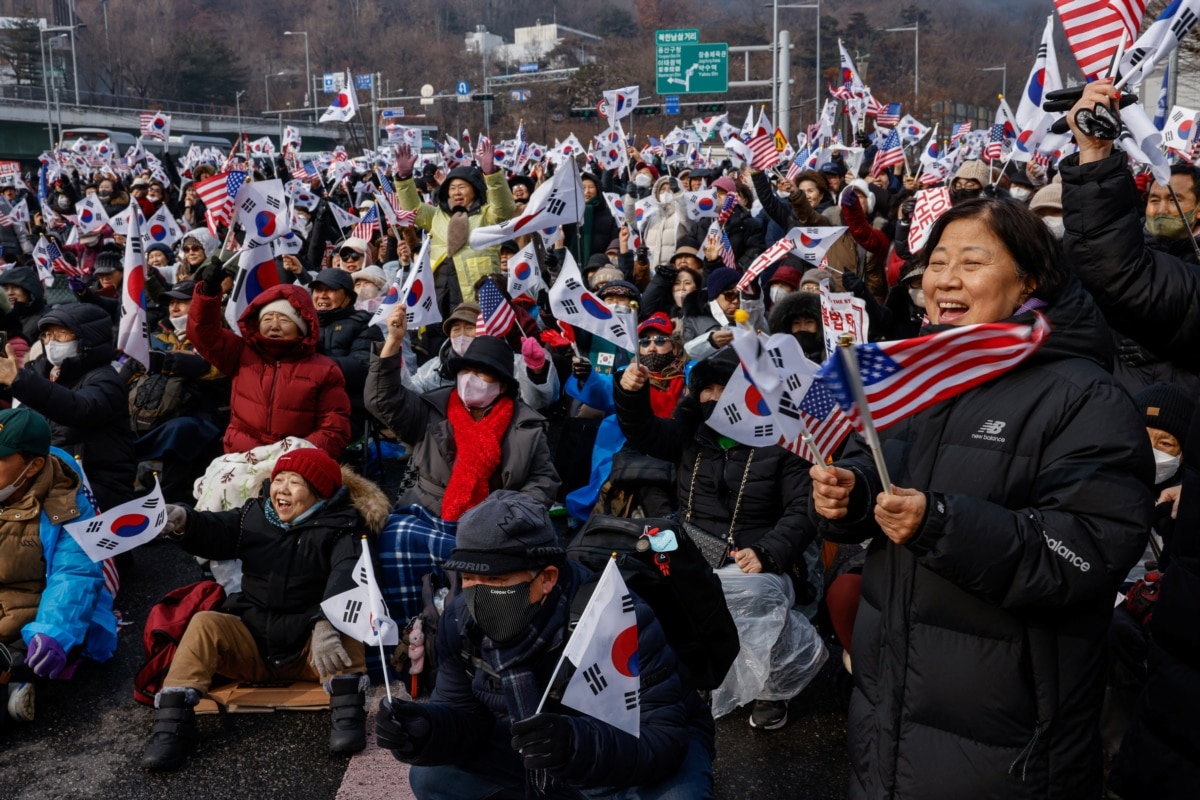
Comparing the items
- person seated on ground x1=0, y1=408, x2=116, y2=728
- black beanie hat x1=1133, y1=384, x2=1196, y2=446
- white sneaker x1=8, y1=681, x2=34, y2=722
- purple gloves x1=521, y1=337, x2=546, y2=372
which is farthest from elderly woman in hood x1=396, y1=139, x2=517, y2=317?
black beanie hat x1=1133, y1=384, x2=1196, y2=446

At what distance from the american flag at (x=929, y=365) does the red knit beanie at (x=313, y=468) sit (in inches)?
110

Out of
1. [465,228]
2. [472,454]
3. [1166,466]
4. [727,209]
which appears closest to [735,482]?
[472,454]

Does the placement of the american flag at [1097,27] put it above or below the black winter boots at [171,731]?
above

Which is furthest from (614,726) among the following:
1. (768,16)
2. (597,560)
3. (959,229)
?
(768,16)

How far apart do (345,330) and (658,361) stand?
90.1 inches

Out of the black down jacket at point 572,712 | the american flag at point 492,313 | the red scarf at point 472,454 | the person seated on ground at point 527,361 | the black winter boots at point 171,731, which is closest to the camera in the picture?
the black down jacket at point 572,712

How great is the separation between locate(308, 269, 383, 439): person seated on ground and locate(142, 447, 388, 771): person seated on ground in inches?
97.2

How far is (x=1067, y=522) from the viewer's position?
2146 millimetres

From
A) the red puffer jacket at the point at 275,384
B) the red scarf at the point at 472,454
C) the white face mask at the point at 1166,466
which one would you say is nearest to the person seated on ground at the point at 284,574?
the red scarf at the point at 472,454

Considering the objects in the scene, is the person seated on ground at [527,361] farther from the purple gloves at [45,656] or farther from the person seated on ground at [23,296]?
the person seated on ground at [23,296]

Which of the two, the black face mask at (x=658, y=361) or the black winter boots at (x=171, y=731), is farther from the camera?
the black face mask at (x=658, y=361)

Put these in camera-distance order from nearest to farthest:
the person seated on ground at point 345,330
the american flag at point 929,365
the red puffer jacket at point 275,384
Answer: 1. the american flag at point 929,365
2. the red puffer jacket at point 275,384
3. the person seated on ground at point 345,330

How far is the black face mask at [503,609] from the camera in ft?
9.89

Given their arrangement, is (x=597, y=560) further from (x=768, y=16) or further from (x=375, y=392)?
(x=768, y=16)
